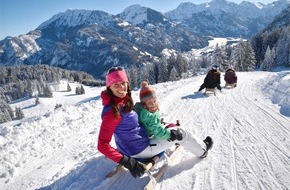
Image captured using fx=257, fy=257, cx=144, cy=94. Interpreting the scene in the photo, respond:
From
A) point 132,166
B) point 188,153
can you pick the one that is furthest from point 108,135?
point 188,153

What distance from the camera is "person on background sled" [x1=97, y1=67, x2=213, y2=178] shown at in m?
5.29

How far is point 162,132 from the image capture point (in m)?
5.89

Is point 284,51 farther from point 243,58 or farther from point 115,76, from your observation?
point 115,76

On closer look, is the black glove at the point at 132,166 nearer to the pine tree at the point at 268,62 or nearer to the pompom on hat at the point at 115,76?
the pompom on hat at the point at 115,76

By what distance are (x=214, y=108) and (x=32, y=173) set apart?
843cm

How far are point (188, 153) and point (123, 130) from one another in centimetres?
224

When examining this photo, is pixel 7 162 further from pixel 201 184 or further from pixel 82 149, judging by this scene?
pixel 201 184

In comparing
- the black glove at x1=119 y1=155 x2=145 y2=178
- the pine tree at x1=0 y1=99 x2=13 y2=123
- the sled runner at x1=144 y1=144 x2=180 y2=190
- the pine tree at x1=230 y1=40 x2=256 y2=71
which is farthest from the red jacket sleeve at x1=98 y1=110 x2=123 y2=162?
the pine tree at x1=0 y1=99 x2=13 y2=123

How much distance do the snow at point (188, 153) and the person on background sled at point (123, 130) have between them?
619mm

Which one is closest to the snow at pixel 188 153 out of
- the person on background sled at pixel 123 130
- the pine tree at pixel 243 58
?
the person on background sled at pixel 123 130

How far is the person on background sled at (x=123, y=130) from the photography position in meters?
5.29

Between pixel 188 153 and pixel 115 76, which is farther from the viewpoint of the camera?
pixel 188 153

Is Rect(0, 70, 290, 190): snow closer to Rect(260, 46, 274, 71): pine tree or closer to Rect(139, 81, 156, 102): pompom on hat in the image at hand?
Rect(139, 81, 156, 102): pompom on hat

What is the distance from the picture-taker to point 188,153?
700 centimetres
